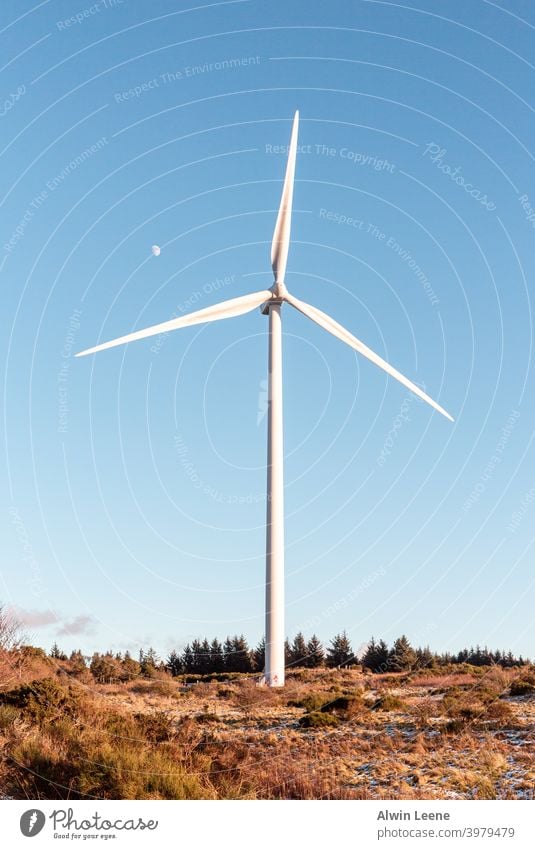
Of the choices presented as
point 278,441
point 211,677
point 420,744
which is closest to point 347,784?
point 420,744

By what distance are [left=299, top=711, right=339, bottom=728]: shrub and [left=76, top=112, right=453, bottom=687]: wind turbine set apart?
48.6ft

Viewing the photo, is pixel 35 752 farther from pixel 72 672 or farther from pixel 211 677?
pixel 211 677

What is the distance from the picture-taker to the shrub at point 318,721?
1344 inches

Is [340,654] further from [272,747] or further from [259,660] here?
[272,747]

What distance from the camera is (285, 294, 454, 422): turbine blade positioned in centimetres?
4983

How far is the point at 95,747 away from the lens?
23797 millimetres

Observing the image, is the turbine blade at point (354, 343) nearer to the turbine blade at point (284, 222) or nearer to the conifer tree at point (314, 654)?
the turbine blade at point (284, 222)

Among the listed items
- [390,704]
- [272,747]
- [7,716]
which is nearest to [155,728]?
[272,747]
